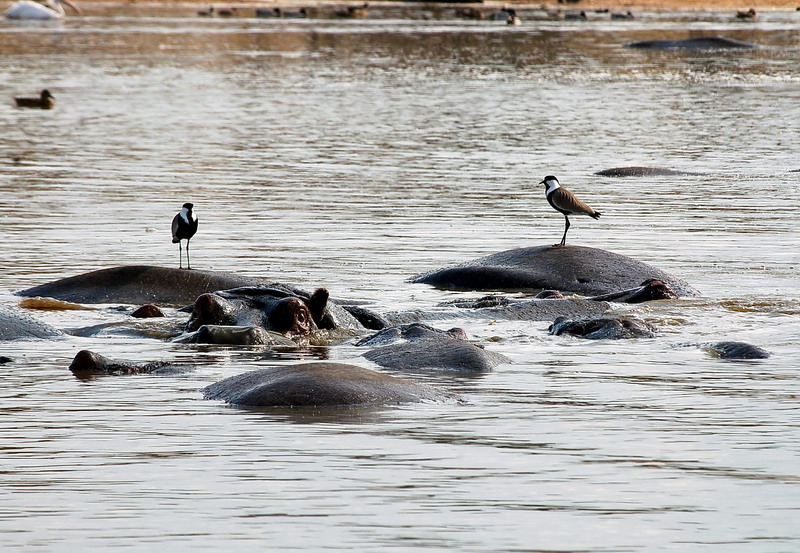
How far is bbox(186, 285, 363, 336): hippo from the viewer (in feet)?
39.9

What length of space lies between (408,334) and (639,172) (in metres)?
14.0

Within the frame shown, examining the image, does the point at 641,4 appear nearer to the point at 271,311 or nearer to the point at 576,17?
the point at 576,17

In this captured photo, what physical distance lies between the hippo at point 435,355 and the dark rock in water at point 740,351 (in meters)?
1.61

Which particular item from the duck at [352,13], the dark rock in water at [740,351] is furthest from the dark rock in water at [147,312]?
the duck at [352,13]

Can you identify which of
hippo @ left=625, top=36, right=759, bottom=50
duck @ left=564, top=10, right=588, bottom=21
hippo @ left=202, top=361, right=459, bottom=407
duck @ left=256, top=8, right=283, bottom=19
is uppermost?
hippo @ left=202, top=361, right=459, bottom=407

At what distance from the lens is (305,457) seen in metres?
8.27

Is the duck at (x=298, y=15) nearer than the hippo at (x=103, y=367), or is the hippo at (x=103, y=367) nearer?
the hippo at (x=103, y=367)

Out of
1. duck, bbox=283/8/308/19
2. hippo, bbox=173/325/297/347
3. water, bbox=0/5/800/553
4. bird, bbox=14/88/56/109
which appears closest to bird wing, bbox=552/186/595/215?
water, bbox=0/5/800/553

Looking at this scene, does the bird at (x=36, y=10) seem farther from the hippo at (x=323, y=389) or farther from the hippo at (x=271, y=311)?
the hippo at (x=323, y=389)

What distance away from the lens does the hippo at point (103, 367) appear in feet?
35.6

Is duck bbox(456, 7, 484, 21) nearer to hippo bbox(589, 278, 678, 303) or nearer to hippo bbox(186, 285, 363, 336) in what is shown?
hippo bbox(589, 278, 678, 303)

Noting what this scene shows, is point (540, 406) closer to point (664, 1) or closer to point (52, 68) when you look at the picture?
point (52, 68)

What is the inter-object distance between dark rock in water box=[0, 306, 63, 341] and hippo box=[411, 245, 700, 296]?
3.94 metres

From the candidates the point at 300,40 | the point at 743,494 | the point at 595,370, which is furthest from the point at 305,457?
the point at 300,40
